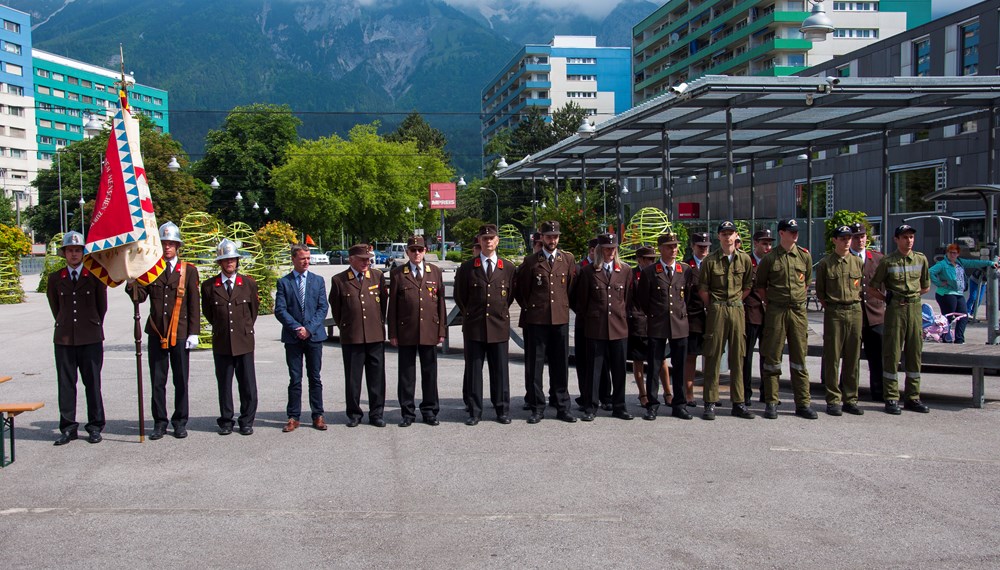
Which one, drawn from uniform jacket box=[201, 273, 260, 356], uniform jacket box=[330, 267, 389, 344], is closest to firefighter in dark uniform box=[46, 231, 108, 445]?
uniform jacket box=[201, 273, 260, 356]

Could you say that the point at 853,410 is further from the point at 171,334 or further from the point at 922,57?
the point at 922,57

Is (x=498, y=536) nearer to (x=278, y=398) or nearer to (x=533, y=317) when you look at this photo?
(x=533, y=317)

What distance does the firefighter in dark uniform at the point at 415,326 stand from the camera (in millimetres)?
8875

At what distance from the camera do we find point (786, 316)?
354 inches

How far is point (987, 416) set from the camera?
29.8ft

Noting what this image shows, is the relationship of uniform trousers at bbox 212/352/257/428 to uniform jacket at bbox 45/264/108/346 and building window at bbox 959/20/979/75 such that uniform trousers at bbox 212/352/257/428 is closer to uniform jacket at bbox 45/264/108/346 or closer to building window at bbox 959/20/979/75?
uniform jacket at bbox 45/264/108/346

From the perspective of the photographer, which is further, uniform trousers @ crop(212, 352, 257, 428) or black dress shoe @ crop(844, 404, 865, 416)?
black dress shoe @ crop(844, 404, 865, 416)

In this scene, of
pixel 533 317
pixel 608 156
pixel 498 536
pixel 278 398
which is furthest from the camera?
pixel 608 156

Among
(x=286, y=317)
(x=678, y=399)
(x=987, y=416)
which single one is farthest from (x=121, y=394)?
(x=987, y=416)

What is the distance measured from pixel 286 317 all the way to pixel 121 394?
11.6ft

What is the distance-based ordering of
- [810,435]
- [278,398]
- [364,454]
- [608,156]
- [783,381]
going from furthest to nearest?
[608,156] < [783,381] < [278,398] < [810,435] < [364,454]

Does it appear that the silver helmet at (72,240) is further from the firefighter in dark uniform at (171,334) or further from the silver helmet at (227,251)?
the silver helmet at (227,251)

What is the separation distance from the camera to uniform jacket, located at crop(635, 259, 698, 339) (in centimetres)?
905

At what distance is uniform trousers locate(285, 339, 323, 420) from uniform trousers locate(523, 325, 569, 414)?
86.1 inches
